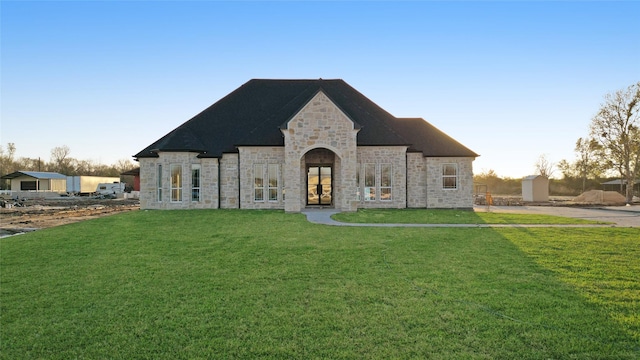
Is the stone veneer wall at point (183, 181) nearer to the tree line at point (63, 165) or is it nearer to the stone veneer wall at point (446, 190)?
the stone veneer wall at point (446, 190)

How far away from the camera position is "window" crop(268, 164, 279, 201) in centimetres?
2253

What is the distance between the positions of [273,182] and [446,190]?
1038cm

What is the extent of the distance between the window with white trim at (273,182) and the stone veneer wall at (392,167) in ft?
16.1

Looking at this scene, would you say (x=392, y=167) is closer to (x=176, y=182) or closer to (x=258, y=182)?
(x=258, y=182)

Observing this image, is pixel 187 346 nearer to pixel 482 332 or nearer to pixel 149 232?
pixel 482 332

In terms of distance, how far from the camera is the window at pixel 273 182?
73.9ft

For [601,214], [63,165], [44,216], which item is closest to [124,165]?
[63,165]

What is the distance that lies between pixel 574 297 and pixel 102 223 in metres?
17.4

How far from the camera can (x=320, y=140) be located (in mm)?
20719

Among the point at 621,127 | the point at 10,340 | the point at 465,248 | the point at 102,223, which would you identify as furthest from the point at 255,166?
the point at 621,127

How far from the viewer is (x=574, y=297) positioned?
6.45 m

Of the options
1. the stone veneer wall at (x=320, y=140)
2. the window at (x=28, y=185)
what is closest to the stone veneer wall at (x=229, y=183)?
the stone veneer wall at (x=320, y=140)

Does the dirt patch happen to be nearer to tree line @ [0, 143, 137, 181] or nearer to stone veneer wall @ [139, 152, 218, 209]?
stone veneer wall @ [139, 152, 218, 209]

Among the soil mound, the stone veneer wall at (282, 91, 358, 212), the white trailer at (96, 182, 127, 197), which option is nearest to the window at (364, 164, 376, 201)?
the stone veneer wall at (282, 91, 358, 212)
